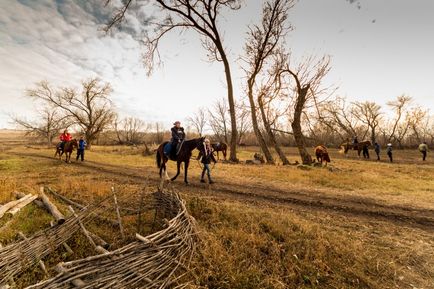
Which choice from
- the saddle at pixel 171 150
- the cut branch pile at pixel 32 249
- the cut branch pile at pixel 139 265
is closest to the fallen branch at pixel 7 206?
the cut branch pile at pixel 32 249

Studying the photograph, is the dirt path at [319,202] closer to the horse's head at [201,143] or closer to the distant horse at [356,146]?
the horse's head at [201,143]

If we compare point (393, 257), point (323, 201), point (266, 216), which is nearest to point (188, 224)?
point (266, 216)

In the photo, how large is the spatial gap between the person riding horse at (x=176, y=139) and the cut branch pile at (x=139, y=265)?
758cm

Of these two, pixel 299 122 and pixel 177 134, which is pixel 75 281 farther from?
pixel 299 122

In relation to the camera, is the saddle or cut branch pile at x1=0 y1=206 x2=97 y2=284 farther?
the saddle

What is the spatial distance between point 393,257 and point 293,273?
96.8 inches

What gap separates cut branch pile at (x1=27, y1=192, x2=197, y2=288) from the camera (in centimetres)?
329

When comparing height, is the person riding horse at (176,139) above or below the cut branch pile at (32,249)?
above

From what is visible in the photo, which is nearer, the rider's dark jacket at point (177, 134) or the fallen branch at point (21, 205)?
the fallen branch at point (21, 205)

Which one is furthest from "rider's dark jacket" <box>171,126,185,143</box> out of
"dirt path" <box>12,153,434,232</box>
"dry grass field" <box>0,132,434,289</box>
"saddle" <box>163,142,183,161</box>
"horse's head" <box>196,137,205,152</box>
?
"dry grass field" <box>0,132,434,289</box>

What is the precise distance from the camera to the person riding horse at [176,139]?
1241 centimetres

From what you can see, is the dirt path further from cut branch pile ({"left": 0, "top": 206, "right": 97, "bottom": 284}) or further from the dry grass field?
cut branch pile ({"left": 0, "top": 206, "right": 97, "bottom": 284})

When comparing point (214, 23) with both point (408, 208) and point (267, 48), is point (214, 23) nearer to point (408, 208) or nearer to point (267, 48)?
point (267, 48)

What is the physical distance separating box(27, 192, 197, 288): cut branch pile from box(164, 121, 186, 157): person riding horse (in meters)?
7.58
